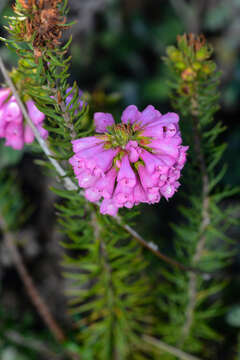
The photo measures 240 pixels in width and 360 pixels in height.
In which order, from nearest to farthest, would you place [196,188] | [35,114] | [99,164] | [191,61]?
[99,164]
[35,114]
[191,61]
[196,188]

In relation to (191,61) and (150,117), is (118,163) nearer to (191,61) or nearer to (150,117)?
(150,117)

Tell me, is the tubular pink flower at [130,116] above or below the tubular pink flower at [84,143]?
above

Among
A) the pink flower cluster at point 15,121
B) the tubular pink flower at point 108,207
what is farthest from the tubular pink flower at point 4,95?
the tubular pink flower at point 108,207

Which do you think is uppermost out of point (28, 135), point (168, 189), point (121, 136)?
point (28, 135)

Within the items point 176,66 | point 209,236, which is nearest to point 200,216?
point 209,236

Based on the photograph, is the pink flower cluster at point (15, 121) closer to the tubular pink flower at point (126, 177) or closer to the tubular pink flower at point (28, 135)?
the tubular pink flower at point (28, 135)

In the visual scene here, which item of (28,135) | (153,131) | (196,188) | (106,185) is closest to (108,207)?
(106,185)
